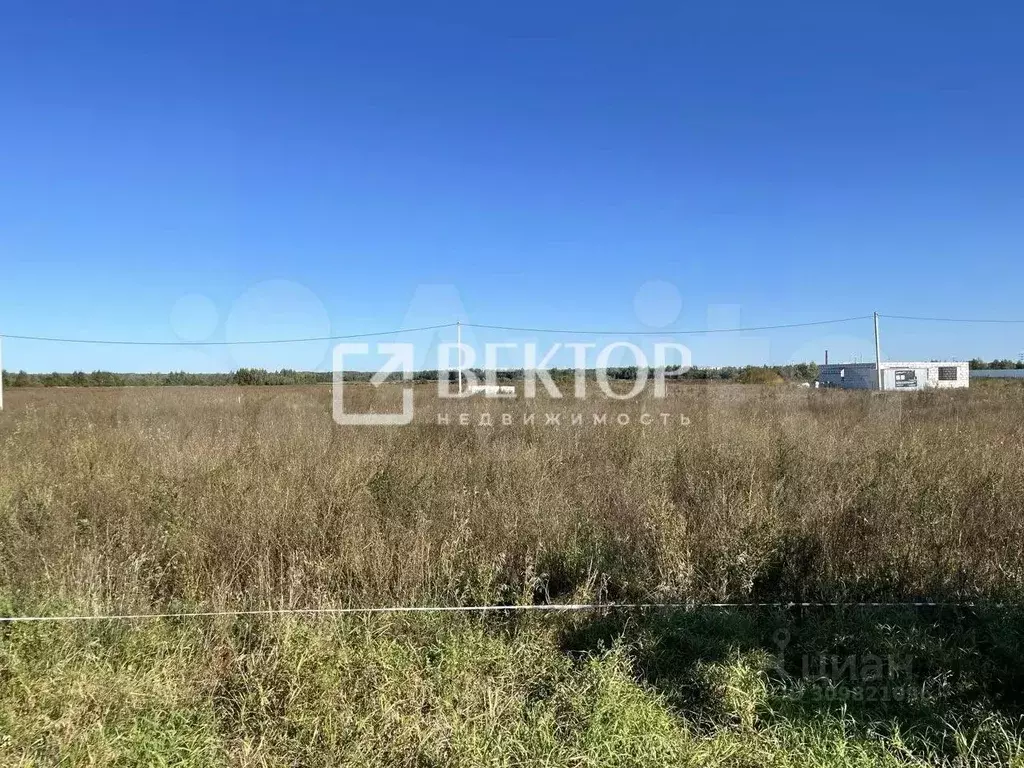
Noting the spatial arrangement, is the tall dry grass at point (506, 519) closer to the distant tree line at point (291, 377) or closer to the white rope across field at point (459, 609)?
the white rope across field at point (459, 609)

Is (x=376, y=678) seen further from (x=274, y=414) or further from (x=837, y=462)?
(x=274, y=414)

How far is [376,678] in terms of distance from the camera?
2.20 m

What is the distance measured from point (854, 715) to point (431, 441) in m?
5.56

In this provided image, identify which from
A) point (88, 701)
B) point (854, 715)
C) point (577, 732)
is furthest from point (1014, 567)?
point (88, 701)

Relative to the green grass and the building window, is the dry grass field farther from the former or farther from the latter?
the building window

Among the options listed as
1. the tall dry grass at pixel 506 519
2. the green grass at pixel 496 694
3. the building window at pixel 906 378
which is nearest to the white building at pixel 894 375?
the building window at pixel 906 378

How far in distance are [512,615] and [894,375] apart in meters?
38.8

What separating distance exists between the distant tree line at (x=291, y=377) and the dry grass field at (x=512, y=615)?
448 inches

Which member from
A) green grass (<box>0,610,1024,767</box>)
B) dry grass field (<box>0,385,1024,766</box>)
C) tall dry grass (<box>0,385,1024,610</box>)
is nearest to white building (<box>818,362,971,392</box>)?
tall dry grass (<box>0,385,1024,610</box>)

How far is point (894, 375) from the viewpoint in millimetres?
32719

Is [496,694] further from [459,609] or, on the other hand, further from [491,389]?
[491,389]

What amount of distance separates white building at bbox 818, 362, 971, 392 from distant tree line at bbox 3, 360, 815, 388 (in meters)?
1.53

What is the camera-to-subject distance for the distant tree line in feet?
57.1

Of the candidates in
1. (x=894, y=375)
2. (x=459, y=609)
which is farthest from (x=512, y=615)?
(x=894, y=375)
